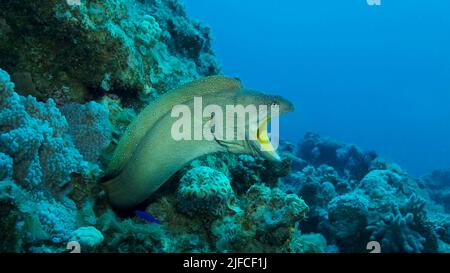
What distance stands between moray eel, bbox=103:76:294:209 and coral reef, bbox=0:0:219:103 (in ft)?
2.88

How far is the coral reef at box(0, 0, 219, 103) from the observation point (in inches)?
125

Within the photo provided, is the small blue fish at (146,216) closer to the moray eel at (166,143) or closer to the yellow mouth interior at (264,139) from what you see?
the moray eel at (166,143)

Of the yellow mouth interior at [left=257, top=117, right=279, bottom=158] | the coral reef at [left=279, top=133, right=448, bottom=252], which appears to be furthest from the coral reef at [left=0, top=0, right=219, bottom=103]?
the coral reef at [left=279, top=133, right=448, bottom=252]

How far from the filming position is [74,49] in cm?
331

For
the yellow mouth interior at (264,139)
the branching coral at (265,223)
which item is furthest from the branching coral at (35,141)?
the yellow mouth interior at (264,139)

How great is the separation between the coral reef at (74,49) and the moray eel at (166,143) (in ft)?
2.88

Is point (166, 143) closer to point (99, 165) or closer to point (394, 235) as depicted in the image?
point (99, 165)

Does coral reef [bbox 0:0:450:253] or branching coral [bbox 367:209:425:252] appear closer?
coral reef [bbox 0:0:450:253]

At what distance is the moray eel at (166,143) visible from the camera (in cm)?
280

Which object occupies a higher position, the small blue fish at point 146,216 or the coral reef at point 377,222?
the coral reef at point 377,222

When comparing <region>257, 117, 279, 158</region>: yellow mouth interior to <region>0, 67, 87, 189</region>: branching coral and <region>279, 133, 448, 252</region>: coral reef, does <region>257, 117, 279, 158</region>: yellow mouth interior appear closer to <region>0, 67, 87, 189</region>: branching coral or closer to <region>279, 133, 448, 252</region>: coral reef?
<region>0, 67, 87, 189</region>: branching coral

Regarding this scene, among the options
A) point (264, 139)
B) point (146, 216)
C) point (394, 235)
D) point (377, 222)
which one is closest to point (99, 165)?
point (146, 216)

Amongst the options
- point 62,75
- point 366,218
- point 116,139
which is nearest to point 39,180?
point 116,139

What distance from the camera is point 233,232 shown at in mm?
2756
